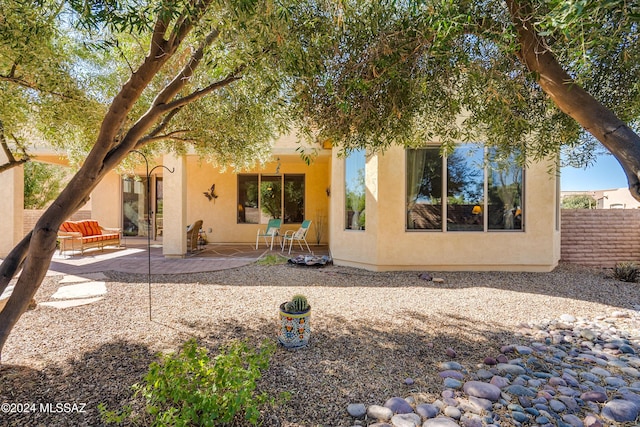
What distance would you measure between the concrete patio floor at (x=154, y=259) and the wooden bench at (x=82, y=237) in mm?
251

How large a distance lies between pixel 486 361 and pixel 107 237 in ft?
35.3

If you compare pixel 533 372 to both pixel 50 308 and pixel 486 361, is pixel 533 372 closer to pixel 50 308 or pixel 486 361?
pixel 486 361

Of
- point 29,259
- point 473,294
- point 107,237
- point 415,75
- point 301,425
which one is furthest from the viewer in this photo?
point 107,237

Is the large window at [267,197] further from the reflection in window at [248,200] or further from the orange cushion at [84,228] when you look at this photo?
the orange cushion at [84,228]

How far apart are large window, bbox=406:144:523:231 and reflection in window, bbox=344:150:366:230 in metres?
1.14

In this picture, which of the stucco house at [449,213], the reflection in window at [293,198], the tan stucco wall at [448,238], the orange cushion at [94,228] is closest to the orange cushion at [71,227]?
the orange cushion at [94,228]

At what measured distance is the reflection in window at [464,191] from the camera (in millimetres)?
6980

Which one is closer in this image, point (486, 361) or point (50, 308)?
point (486, 361)

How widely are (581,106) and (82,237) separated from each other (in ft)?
36.5

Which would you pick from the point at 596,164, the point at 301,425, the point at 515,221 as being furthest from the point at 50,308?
the point at 515,221

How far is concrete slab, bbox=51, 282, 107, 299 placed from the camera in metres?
5.18

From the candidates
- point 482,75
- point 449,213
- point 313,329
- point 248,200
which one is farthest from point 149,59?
point 248,200

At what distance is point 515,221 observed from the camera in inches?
279

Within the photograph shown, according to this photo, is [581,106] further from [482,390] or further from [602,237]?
[602,237]
